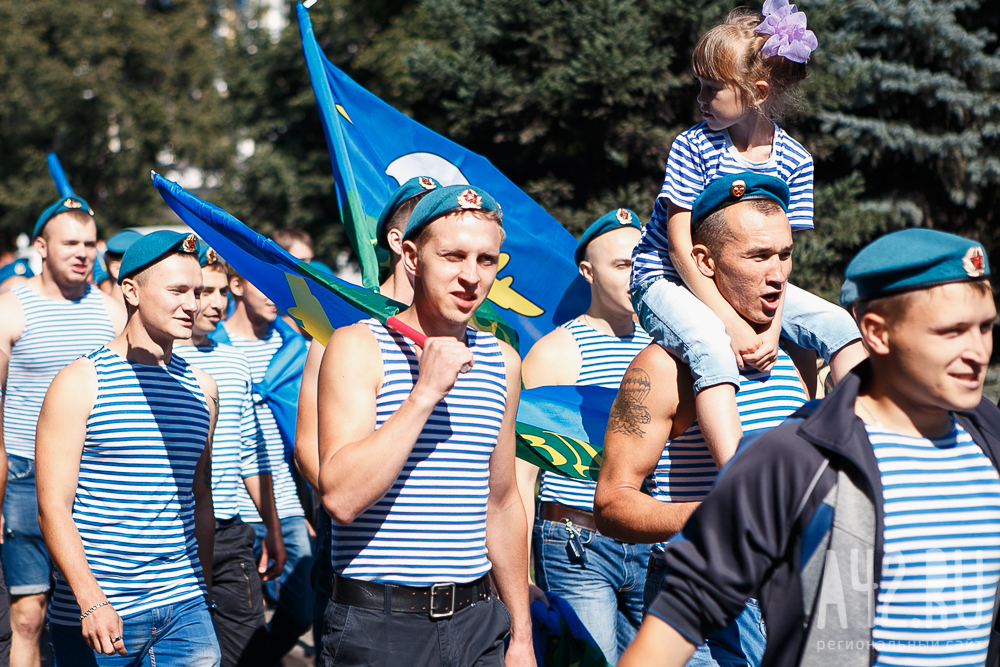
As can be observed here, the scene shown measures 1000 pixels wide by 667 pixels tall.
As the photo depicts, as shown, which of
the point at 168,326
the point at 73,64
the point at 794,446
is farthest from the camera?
the point at 73,64

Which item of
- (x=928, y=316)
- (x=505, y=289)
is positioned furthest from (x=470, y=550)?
(x=505, y=289)

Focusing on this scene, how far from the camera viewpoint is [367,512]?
10.0 ft

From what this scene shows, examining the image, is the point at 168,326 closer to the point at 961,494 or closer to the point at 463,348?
the point at 463,348

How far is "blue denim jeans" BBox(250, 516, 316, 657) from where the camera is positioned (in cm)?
579

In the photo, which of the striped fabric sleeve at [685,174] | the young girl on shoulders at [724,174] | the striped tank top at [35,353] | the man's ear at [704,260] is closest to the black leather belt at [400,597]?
the young girl on shoulders at [724,174]

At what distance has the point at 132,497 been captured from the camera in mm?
4055

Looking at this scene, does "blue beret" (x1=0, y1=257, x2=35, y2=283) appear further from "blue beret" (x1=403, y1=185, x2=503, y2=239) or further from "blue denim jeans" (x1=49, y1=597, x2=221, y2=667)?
"blue beret" (x1=403, y1=185, x2=503, y2=239)

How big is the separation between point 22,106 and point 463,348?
2469 centimetres

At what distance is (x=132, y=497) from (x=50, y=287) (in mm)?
2985

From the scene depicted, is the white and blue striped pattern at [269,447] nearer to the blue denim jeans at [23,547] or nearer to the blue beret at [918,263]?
the blue denim jeans at [23,547]

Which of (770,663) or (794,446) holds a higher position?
(794,446)

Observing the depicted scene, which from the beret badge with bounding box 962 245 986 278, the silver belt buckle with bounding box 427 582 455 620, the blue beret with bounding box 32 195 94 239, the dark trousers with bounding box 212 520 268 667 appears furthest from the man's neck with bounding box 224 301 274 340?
the beret badge with bounding box 962 245 986 278

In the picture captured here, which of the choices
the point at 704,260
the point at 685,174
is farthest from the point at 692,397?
the point at 685,174

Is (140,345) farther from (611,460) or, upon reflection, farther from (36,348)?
(36,348)
